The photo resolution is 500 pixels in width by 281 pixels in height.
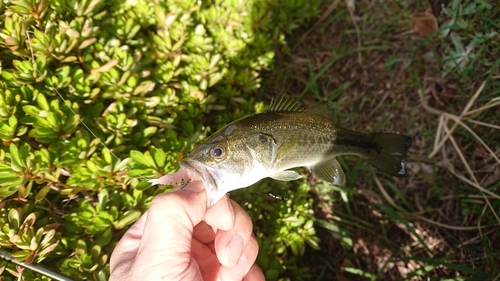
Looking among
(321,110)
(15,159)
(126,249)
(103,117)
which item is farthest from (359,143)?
(15,159)

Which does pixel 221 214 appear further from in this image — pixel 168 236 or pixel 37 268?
pixel 37 268

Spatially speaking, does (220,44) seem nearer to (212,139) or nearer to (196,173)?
(212,139)

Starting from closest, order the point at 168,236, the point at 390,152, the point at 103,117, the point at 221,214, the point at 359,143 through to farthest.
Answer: the point at 168,236 → the point at 221,214 → the point at 103,117 → the point at 359,143 → the point at 390,152

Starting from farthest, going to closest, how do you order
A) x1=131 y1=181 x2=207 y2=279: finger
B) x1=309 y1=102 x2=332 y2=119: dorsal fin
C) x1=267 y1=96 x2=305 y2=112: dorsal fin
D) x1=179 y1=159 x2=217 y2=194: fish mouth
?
1. x1=309 y1=102 x2=332 y2=119: dorsal fin
2. x1=267 y1=96 x2=305 y2=112: dorsal fin
3. x1=179 y1=159 x2=217 y2=194: fish mouth
4. x1=131 y1=181 x2=207 y2=279: finger

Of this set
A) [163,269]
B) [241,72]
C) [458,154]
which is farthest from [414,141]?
[163,269]

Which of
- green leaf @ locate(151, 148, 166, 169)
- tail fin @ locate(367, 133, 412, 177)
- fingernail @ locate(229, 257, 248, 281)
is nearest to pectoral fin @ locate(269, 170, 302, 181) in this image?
fingernail @ locate(229, 257, 248, 281)

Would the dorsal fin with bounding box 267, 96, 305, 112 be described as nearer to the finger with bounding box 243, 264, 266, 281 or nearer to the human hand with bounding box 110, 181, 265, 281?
the human hand with bounding box 110, 181, 265, 281

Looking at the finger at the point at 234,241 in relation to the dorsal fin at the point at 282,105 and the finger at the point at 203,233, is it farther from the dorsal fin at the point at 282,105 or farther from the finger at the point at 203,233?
the dorsal fin at the point at 282,105

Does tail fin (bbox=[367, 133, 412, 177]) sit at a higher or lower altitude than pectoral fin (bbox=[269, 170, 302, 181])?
lower
